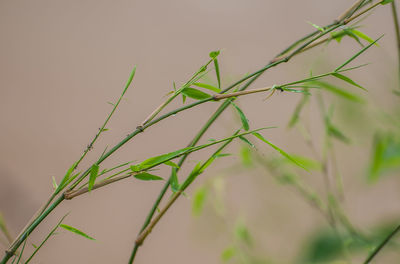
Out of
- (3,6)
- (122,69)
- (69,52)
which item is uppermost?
(3,6)

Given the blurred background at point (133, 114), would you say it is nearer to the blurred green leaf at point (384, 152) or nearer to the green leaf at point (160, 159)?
the blurred green leaf at point (384, 152)

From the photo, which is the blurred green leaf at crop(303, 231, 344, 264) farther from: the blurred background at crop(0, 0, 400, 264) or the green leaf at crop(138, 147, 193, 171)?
the green leaf at crop(138, 147, 193, 171)

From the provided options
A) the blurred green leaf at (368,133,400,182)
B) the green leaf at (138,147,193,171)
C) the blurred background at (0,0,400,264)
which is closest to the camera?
the green leaf at (138,147,193,171)

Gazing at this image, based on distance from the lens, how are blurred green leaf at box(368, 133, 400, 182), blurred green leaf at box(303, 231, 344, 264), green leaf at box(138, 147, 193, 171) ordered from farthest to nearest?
blurred green leaf at box(303, 231, 344, 264), blurred green leaf at box(368, 133, 400, 182), green leaf at box(138, 147, 193, 171)

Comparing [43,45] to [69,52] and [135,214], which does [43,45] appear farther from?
[135,214]

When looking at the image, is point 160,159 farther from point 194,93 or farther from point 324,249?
point 324,249

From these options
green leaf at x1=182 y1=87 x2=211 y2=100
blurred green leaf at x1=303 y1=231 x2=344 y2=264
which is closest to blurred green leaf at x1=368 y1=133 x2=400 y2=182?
blurred green leaf at x1=303 y1=231 x2=344 y2=264

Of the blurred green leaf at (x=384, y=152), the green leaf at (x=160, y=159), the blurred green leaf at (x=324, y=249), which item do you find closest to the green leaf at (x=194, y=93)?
the green leaf at (x=160, y=159)

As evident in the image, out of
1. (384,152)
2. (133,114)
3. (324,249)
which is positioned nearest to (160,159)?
(384,152)

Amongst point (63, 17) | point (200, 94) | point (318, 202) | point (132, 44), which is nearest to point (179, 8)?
point (132, 44)

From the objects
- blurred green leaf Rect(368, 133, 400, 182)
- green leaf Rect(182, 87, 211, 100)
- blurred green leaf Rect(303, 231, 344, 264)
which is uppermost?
green leaf Rect(182, 87, 211, 100)

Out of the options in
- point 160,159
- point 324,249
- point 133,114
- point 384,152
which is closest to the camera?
point 160,159
